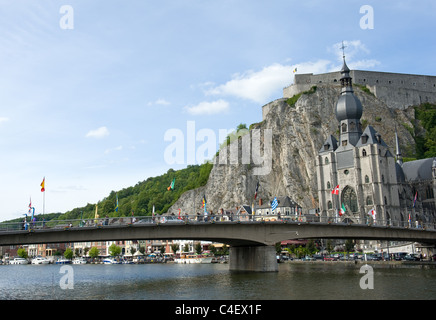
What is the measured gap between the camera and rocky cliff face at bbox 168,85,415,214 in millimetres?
119019

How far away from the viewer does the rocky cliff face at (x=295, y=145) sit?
119m

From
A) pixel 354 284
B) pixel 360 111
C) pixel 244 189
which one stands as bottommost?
pixel 354 284

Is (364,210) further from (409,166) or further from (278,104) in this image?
(278,104)

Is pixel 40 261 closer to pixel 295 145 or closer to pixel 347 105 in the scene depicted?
pixel 295 145

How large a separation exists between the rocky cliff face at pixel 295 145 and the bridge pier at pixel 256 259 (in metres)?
64.1

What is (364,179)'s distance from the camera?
102000 millimetres

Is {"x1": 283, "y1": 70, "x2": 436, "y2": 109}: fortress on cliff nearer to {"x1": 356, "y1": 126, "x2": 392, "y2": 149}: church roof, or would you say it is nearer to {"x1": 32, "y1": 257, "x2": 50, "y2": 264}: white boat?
{"x1": 356, "y1": 126, "x2": 392, "y2": 149}: church roof

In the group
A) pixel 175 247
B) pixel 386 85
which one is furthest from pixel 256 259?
pixel 386 85

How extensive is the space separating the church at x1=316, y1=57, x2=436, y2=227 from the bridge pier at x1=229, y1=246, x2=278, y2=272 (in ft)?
155

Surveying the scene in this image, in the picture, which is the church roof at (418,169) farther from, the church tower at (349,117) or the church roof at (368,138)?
the church tower at (349,117)

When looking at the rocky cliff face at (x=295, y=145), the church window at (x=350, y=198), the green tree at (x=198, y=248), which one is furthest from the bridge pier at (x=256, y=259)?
the green tree at (x=198, y=248)
